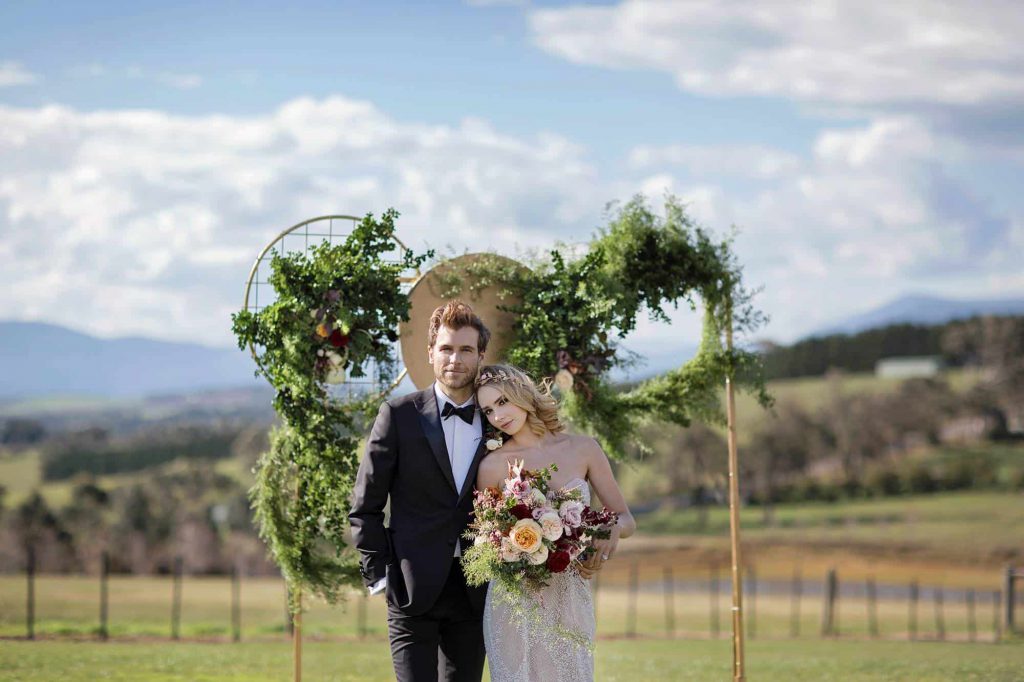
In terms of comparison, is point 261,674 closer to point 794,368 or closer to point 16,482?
point 16,482

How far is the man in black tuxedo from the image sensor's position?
6402mm

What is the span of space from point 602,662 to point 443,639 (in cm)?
965

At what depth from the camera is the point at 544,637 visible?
6473 mm

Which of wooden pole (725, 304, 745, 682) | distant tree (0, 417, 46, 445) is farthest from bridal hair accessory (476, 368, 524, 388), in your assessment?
distant tree (0, 417, 46, 445)

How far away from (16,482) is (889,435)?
184ft

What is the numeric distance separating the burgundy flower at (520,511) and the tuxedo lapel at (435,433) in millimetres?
462

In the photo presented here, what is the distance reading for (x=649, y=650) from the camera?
62.0ft

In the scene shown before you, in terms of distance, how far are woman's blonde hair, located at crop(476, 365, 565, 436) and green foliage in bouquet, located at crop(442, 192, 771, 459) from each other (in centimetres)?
286

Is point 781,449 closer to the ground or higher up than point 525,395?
closer to the ground

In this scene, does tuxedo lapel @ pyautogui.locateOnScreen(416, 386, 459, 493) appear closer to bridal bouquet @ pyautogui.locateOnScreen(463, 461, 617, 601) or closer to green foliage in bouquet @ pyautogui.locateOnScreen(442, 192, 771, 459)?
bridal bouquet @ pyautogui.locateOnScreen(463, 461, 617, 601)

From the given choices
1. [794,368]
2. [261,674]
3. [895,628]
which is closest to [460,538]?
[261,674]

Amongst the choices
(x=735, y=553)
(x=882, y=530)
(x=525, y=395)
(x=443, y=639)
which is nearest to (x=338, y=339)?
(x=525, y=395)

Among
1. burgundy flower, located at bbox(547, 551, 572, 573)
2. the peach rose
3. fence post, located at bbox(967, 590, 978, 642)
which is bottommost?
fence post, located at bbox(967, 590, 978, 642)

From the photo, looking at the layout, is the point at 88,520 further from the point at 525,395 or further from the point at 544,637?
the point at 525,395
